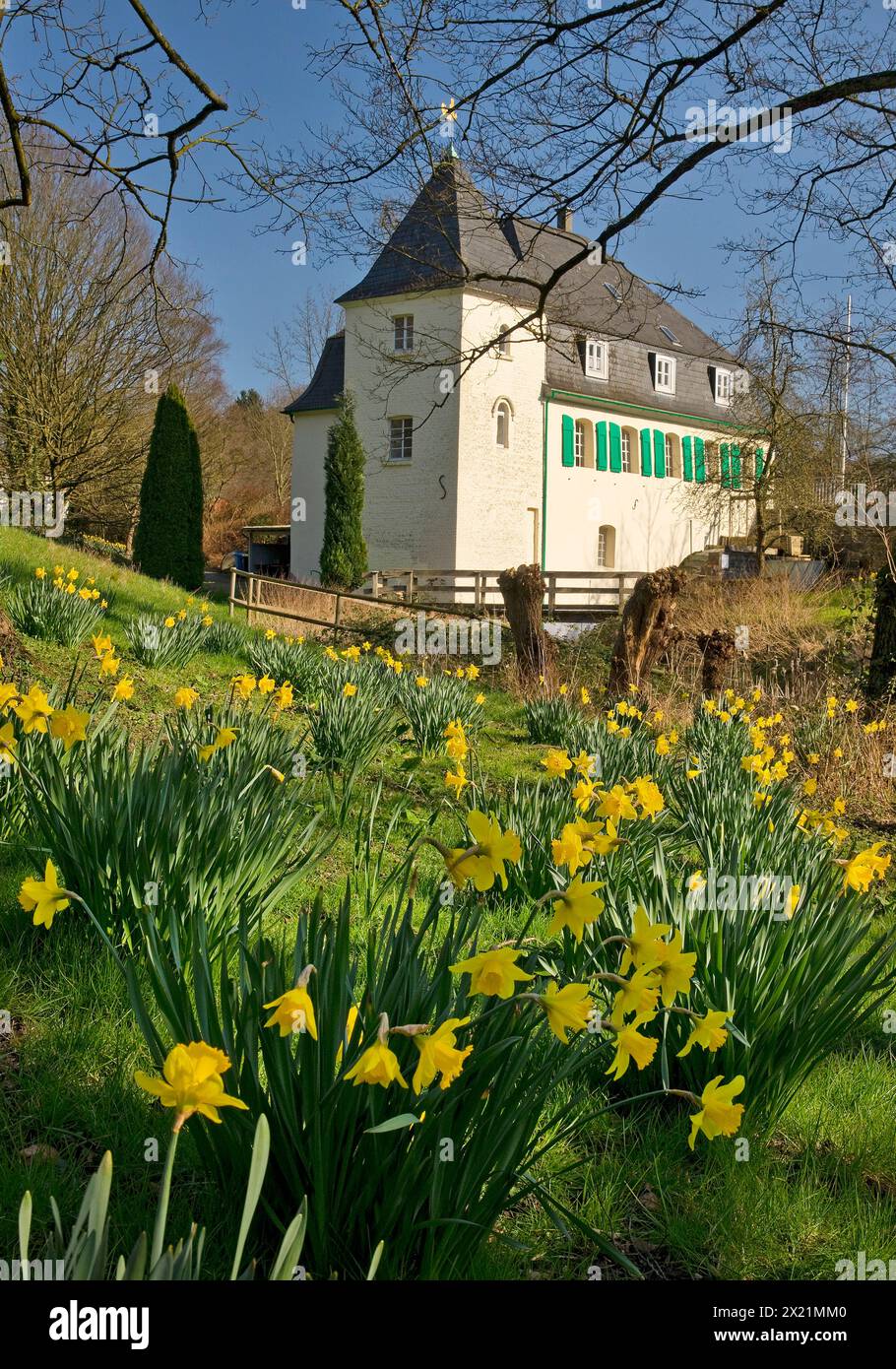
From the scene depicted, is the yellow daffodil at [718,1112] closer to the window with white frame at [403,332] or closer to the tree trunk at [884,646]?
the tree trunk at [884,646]

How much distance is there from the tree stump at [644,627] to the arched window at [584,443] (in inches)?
749

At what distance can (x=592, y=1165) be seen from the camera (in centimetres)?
229

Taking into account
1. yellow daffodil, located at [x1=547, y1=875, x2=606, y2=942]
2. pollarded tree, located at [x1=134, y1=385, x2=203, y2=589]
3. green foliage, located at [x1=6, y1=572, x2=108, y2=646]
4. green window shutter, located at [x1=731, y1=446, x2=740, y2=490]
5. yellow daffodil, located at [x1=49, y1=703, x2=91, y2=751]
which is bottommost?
yellow daffodil, located at [x1=547, y1=875, x2=606, y2=942]

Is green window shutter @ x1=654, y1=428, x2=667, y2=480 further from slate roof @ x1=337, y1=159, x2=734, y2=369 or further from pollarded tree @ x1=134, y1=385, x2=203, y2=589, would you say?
pollarded tree @ x1=134, y1=385, x2=203, y2=589

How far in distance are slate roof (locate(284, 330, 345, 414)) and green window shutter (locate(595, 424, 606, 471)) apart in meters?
7.49

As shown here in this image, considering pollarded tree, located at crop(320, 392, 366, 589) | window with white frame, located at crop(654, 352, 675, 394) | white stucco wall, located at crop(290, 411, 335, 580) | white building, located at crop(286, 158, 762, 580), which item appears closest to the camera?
pollarded tree, located at crop(320, 392, 366, 589)

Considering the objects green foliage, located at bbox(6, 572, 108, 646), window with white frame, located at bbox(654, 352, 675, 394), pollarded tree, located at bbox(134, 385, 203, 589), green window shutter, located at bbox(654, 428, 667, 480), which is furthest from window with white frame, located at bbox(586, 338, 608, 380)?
green foliage, located at bbox(6, 572, 108, 646)

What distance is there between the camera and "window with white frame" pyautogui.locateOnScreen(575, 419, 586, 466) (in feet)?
92.8

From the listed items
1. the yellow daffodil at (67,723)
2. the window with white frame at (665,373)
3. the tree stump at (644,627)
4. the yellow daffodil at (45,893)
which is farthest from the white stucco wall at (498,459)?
the yellow daffodil at (45,893)

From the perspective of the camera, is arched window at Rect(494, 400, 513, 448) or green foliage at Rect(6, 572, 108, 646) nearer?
green foliage at Rect(6, 572, 108, 646)
